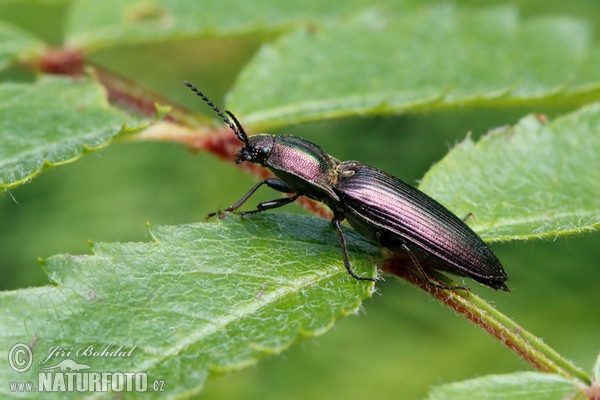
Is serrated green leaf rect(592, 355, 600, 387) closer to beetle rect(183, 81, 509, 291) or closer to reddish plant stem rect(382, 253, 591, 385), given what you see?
reddish plant stem rect(382, 253, 591, 385)

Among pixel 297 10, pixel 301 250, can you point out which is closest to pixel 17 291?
pixel 301 250

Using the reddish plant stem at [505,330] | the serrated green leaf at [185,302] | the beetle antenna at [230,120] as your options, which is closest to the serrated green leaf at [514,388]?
the reddish plant stem at [505,330]

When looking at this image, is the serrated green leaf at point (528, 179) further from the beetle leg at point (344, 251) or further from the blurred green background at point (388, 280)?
the beetle leg at point (344, 251)

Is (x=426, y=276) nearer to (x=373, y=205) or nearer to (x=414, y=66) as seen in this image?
(x=373, y=205)

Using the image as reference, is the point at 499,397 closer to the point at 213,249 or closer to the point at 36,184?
the point at 213,249

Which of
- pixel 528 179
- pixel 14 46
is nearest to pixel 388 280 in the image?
pixel 528 179

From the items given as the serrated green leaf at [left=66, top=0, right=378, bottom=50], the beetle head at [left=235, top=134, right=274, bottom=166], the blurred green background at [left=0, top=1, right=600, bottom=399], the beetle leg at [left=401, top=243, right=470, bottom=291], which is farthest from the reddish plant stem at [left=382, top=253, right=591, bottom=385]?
the serrated green leaf at [left=66, top=0, right=378, bottom=50]
